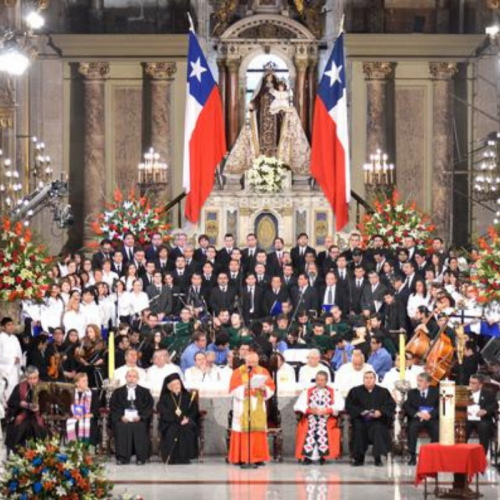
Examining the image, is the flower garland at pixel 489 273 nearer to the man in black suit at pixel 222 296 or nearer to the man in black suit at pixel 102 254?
the man in black suit at pixel 222 296

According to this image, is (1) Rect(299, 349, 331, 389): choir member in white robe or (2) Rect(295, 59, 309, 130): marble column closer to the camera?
(1) Rect(299, 349, 331, 389): choir member in white robe

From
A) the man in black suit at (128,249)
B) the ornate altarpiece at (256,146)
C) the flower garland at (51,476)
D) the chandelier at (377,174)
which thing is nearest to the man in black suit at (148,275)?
the man in black suit at (128,249)

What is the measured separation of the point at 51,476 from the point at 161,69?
925 inches

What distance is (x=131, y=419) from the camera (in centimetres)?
2194

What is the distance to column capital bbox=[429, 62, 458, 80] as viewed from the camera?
121 ft

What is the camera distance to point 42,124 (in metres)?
37.0

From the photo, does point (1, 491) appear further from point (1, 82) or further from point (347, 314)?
point (1, 82)

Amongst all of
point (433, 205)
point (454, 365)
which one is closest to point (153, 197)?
point (433, 205)

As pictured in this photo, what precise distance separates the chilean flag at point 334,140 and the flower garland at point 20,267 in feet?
28.5

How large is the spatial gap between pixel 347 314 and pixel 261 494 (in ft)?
27.5

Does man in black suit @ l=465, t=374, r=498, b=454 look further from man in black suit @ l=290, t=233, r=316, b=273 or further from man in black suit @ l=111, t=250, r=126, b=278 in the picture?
man in black suit @ l=111, t=250, r=126, b=278

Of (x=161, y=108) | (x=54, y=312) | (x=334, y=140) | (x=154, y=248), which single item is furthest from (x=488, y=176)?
(x=54, y=312)

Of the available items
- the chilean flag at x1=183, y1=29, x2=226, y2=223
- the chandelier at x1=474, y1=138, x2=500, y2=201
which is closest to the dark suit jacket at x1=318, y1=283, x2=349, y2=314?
the chilean flag at x1=183, y1=29, x2=226, y2=223

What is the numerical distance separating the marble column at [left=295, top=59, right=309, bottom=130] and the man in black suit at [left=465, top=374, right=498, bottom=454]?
1491 centimetres
